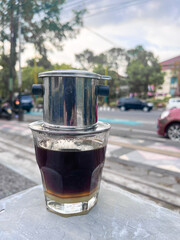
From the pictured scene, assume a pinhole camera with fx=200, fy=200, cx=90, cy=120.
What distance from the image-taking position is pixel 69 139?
2.86ft

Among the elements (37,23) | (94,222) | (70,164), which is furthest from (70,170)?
(37,23)

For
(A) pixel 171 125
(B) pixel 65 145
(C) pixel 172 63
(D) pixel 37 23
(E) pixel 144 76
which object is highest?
(C) pixel 172 63

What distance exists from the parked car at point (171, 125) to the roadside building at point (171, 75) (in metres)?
22.5

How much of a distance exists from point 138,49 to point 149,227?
132 ft

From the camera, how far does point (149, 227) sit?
2.97 feet

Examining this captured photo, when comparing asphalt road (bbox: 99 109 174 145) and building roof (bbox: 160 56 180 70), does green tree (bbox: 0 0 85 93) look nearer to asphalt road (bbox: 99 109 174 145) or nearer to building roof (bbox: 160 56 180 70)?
asphalt road (bbox: 99 109 174 145)

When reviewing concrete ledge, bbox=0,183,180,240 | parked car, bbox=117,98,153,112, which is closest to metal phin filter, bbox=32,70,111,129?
concrete ledge, bbox=0,183,180,240

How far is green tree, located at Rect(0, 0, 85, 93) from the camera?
133 centimetres

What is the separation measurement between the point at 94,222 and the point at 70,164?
297 millimetres

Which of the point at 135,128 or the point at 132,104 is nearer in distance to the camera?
the point at 135,128

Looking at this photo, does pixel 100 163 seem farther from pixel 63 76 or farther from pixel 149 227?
pixel 63 76

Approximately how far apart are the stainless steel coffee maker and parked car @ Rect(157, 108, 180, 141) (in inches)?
217

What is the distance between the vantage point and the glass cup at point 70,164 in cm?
89

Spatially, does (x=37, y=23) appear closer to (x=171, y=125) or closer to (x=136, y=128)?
(x=171, y=125)
